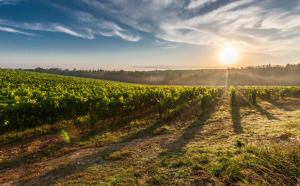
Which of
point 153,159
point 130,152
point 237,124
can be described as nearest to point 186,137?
point 153,159

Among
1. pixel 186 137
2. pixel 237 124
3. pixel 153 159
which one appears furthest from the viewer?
pixel 237 124

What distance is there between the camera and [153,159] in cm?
560

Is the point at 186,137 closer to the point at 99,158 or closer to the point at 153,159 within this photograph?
the point at 153,159

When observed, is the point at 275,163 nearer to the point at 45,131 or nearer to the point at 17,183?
the point at 17,183

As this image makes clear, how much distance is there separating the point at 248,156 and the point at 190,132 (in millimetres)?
3977

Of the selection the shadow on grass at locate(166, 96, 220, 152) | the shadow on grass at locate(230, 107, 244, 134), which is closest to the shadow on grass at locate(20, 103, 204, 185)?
the shadow on grass at locate(166, 96, 220, 152)

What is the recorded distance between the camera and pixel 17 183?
4422mm

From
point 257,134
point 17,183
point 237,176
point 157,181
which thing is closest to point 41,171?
point 17,183

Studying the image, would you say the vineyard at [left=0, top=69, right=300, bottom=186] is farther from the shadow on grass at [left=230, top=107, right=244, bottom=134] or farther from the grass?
the shadow on grass at [left=230, top=107, right=244, bottom=134]

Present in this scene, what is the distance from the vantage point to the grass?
166 inches

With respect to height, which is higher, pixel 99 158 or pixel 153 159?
pixel 153 159

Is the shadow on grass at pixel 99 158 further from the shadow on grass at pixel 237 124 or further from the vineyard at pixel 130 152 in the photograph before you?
the shadow on grass at pixel 237 124

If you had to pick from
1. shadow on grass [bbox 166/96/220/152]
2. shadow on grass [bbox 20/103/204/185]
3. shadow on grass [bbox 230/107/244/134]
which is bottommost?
shadow on grass [bbox 20/103/204/185]

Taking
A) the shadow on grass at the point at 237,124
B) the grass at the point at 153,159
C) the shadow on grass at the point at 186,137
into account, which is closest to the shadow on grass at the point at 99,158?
the grass at the point at 153,159
